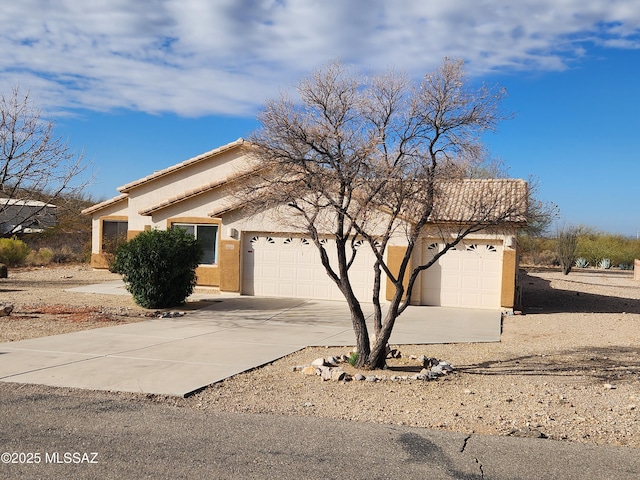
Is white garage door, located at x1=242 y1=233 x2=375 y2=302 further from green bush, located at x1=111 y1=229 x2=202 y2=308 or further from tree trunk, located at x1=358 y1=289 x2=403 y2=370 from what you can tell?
tree trunk, located at x1=358 y1=289 x2=403 y2=370

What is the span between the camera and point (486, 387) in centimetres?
894

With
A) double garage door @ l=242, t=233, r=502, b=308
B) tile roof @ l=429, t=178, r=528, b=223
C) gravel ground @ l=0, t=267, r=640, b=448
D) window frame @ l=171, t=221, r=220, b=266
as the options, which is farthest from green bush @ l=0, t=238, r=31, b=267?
tile roof @ l=429, t=178, r=528, b=223

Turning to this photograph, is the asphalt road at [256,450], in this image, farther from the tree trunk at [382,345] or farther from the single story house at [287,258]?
the single story house at [287,258]

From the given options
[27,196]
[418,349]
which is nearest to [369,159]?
[418,349]

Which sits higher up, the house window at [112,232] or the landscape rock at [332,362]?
the house window at [112,232]

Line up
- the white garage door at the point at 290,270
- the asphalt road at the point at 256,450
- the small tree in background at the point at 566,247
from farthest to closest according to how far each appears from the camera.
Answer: the small tree in background at the point at 566,247 < the white garage door at the point at 290,270 < the asphalt road at the point at 256,450

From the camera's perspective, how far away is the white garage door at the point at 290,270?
771 inches

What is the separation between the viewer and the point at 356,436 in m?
6.46

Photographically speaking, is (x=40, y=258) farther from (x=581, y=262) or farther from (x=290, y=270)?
(x=581, y=262)

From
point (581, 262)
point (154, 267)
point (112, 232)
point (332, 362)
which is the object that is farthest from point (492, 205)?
point (581, 262)

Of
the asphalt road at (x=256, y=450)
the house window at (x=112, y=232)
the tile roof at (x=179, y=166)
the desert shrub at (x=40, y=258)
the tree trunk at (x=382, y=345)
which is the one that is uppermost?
the tile roof at (x=179, y=166)

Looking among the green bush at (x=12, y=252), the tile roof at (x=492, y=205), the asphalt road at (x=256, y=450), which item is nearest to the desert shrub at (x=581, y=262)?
the green bush at (x=12, y=252)

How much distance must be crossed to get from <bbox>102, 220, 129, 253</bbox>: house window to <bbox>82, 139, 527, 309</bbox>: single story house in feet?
20.2

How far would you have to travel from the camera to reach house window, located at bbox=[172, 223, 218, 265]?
21.9 meters
